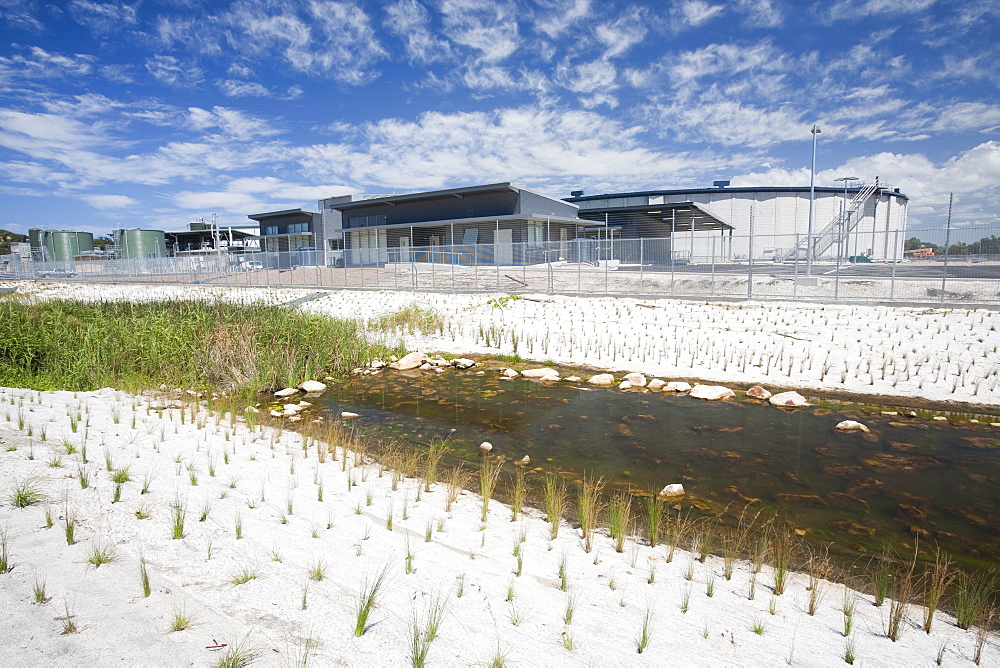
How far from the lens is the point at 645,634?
3.12 metres

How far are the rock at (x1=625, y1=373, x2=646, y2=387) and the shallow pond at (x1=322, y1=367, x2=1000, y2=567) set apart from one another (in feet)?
1.48

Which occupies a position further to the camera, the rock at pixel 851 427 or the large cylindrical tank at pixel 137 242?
the large cylindrical tank at pixel 137 242

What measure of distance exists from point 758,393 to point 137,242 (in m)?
71.6

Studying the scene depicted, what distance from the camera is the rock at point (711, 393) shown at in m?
9.44

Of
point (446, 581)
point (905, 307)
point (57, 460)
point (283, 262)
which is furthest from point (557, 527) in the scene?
point (283, 262)

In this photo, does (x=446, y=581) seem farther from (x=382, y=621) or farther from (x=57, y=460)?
(x=57, y=460)

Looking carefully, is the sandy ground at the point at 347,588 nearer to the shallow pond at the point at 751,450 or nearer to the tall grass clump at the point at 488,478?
the tall grass clump at the point at 488,478

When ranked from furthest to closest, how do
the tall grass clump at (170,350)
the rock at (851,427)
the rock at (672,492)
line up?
1. the tall grass clump at (170,350)
2. the rock at (851,427)
3. the rock at (672,492)

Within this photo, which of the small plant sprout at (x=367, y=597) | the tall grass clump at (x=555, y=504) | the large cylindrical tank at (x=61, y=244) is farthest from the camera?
the large cylindrical tank at (x=61, y=244)

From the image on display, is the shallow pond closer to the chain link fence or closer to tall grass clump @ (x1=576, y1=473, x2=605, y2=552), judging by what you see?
tall grass clump @ (x1=576, y1=473, x2=605, y2=552)

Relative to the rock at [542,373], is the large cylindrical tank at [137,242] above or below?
above

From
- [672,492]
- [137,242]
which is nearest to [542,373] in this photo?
[672,492]

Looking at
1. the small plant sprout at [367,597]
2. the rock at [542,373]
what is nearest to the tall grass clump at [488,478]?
the small plant sprout at [367,597]

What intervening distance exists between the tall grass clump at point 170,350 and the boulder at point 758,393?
8118 mm
